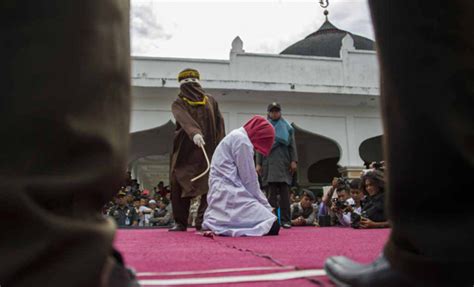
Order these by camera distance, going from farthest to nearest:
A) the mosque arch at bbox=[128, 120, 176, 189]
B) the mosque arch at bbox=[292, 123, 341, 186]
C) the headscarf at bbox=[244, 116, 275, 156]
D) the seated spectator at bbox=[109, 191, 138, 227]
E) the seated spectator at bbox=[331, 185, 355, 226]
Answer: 1. the mosque arch at bbox=[292, 123, 341, 186]
2. the mosque arch at bbox=[128, 120, 176, 189]
3. the seated spectator at bbox=[109, 191, 138, 227]
4. the seated spectator at bbox=[331, 185, 355, 226]
5. the headscarf at bbox=[244, 116, 275, 156]

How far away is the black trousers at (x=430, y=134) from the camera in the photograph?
0.60 meters

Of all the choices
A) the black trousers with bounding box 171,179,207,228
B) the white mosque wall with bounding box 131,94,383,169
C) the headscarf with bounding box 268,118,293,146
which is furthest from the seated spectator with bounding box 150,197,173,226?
the black trousers with bounding box 171,179,207,228

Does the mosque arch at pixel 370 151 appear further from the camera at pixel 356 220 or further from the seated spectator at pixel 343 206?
the camera at pixel 356 220

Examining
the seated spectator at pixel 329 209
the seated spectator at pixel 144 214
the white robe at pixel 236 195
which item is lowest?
the seated spectator at pixel 144 214

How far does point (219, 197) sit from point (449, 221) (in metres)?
2.52

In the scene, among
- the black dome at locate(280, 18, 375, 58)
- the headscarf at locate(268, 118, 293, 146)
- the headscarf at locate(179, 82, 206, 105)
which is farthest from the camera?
the black dome at locate(280, 18, 375, 58)

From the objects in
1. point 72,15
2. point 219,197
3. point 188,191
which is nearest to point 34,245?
point 72,15

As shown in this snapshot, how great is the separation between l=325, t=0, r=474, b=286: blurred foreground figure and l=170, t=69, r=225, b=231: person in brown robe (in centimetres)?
264

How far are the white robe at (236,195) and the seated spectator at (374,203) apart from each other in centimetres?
123

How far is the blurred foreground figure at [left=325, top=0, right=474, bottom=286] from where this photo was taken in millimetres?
600

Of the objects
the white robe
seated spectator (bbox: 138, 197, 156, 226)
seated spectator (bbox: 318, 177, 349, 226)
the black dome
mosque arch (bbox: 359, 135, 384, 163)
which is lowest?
seated spectator (bbox: 138, 197, 156, 226)

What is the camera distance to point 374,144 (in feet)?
39.0

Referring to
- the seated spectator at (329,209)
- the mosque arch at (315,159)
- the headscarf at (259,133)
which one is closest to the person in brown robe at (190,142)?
the headscarf at (259,133)

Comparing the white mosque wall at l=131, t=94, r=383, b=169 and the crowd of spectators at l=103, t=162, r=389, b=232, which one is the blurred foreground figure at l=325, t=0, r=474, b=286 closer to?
the crowd of spectators at l=103, t=162, r=389, b=232
